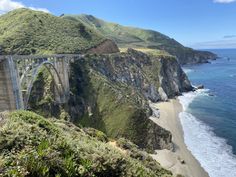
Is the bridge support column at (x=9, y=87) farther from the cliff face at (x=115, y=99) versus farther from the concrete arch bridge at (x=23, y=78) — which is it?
the cliff face at (x=115, y=99)

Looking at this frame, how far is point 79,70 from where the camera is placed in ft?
223

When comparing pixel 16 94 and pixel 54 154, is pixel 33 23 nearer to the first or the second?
pixel 16 94

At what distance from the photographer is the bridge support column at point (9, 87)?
3431cm

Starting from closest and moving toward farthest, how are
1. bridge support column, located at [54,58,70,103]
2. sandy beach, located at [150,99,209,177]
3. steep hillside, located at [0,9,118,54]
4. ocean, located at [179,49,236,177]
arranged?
1. sandy beach, located at [150,99,209,177]
2. ocean, located at [179,49,236,177]
3. bridge support column, located at [54,58,70,103]
4. steep hillside, located at [0,9,118,54]

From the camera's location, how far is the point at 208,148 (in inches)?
2055

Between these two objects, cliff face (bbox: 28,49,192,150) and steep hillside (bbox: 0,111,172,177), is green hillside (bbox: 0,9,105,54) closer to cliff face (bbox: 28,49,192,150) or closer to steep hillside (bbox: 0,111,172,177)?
cliff face (bbox: 28,49,192,150)

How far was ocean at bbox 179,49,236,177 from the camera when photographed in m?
46.8

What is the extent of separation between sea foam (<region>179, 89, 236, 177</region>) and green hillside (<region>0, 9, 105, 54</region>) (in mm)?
34506

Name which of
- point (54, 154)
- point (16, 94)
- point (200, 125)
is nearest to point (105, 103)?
point (200, 125)

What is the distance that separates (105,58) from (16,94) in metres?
47.7

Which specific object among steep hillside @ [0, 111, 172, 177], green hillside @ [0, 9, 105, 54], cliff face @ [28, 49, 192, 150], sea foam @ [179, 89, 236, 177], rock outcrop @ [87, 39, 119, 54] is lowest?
sea foam @ [179, 89, 236, 177]

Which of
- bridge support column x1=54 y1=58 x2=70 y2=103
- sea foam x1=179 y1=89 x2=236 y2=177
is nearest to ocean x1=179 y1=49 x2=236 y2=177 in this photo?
sea foam x1=179 y1=89 x2=236 y2=177

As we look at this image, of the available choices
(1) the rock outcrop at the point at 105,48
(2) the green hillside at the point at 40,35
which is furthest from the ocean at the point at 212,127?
(2) the green hillside at the point at 40,35

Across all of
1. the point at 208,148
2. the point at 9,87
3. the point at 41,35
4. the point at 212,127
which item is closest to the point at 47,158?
the point at 9,87
